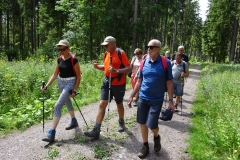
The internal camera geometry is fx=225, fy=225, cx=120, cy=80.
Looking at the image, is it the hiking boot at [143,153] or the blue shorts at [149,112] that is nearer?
the blue shorts at [149,112]

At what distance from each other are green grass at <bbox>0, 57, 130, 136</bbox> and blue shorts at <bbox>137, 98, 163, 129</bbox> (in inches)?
157

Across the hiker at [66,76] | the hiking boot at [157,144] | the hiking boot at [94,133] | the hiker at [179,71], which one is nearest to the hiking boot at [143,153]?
the hiking boot at [157,144]

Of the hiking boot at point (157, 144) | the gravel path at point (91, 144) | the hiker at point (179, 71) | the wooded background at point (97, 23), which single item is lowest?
the gravel path at point (91, 144)

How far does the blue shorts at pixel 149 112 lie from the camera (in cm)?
434

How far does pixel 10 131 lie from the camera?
6.45 m

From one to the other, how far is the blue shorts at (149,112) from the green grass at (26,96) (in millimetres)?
3992

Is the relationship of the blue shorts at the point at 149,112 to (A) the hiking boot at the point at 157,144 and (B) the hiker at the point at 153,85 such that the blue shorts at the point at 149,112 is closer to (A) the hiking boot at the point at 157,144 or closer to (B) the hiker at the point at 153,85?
(B) the hiker at the point at 153,85

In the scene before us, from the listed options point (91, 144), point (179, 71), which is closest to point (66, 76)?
point (91, 144)

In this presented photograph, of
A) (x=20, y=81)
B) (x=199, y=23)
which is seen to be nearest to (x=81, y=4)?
(x=20, y=81)

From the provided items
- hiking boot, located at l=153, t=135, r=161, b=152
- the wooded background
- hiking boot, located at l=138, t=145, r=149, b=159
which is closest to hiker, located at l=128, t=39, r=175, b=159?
hiking boot, located at l=153, t=135, r=161, b=152

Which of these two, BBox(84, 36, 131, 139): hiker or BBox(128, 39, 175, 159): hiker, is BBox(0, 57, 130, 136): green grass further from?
BBox(128, 39, 175, 159): hiker

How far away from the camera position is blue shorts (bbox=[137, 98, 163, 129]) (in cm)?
434

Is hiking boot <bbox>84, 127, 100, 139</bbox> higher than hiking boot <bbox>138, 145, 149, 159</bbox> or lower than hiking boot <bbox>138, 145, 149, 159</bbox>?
higher

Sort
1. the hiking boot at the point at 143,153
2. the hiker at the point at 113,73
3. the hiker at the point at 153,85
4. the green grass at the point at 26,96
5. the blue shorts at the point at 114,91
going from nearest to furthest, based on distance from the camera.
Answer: the hiker at the point at 153,85 < the hiking boot at the point at 143,153 < the hiker at the point at 113,73 < the blue shorts at the point at 114,91 < the green grass at the point at 26,96
